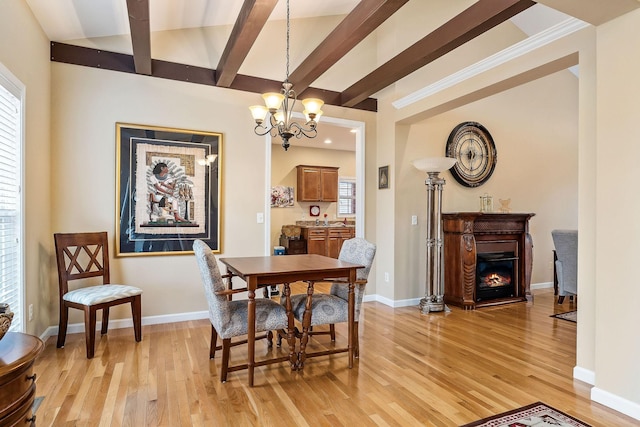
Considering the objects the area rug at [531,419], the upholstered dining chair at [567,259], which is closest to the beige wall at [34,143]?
the area rug at [531,419]

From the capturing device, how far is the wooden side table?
1250mm

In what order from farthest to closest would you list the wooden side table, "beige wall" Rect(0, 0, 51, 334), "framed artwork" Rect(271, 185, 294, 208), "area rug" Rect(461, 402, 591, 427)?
"framed artwork" Rect(271, 185, 294, 208) < "beige wall" Rect(0, 0, 51, 334) < "area rug" Rect(461, 402, 591, 427) < the wooden side table

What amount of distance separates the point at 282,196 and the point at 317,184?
31.9 inches

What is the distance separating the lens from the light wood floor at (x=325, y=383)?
206 centimetres

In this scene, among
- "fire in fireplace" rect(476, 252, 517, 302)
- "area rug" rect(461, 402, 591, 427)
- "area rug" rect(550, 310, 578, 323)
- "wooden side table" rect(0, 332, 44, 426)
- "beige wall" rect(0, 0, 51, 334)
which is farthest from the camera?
"fire in fireplace" rect(476, 252, 517, 302)

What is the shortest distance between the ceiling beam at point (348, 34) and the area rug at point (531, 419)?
2601 mm

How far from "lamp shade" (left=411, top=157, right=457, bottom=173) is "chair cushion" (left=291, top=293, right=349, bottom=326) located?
2180mm

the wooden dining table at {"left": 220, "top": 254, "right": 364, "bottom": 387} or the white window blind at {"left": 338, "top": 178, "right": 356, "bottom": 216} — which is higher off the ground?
the white window blind at {"left": 338, "top": 178, "right": 356, "bottom": 216}

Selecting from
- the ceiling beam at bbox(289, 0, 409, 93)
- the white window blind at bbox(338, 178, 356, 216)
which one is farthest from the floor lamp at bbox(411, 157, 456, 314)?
the white window blind at bbox(338, 178, 356, 216)

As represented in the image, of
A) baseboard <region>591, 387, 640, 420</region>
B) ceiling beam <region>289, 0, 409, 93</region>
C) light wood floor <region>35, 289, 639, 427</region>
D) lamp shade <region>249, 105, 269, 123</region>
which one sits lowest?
light wood floor <region>35, 289, 639, 427</region>

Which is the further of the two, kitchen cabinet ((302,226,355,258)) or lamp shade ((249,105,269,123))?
kitchen cabinet ((302,226,355,258))

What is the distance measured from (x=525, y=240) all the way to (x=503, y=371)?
2791 mm

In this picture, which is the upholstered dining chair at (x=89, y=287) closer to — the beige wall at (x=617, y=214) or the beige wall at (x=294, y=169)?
the beige wall at (x=617, y=214)

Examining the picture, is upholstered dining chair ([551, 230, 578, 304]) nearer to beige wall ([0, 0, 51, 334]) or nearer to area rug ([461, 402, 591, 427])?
area rug ([461, 402, 591, 427])
